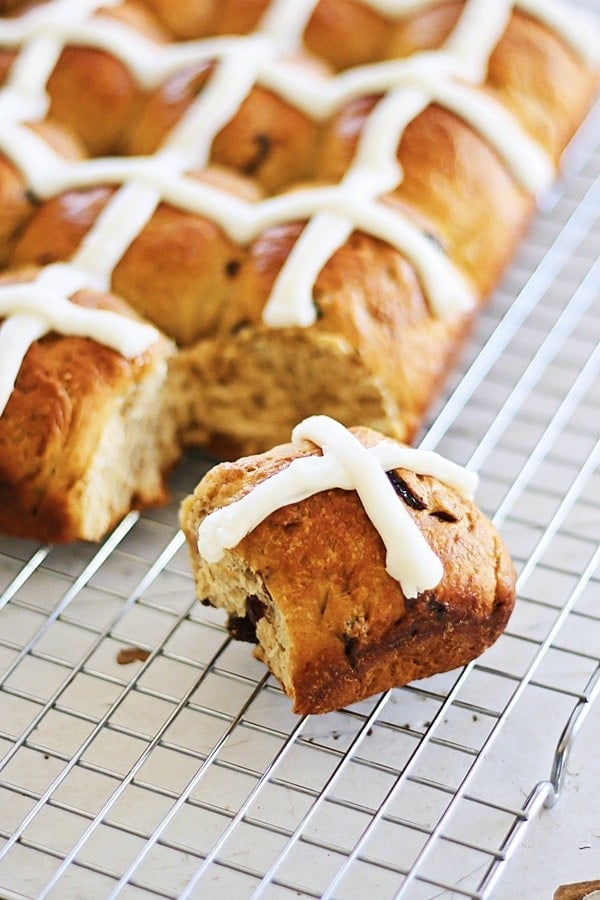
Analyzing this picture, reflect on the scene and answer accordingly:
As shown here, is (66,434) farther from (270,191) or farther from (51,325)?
(270,191)

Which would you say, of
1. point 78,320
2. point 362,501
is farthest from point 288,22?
point 362,501

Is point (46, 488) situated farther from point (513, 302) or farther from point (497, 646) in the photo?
point (513, 302)

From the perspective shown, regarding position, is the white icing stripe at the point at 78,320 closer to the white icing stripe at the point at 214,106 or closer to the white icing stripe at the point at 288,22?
the white icing stripe at the point at 214,106

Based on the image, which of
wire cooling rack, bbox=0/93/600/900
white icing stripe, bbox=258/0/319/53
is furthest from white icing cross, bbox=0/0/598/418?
wire cooling rack, bbox=0/93/600/900

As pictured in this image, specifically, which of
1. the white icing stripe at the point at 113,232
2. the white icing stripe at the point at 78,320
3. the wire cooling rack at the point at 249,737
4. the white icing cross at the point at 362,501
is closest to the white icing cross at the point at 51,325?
the white icing stripe at the point at 78,320

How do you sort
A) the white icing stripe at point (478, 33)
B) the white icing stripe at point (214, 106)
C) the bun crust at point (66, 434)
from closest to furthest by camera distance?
the bun crust at point (66, 434) < the white icing stripe at point (214, 106) < the white icing stripe at point (478, 33)

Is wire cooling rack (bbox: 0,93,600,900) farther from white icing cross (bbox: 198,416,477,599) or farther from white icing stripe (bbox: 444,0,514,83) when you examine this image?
white icing stripe (bbox: 444,0,514,83)

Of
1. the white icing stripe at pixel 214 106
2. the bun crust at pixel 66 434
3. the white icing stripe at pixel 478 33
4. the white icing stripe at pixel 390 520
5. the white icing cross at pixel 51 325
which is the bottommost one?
the bun crust at pixel 66 434
